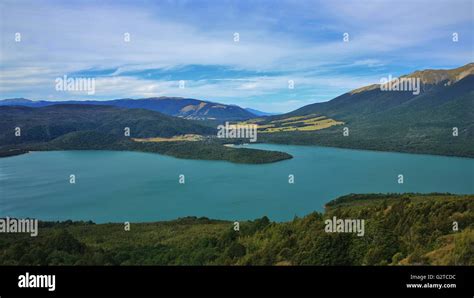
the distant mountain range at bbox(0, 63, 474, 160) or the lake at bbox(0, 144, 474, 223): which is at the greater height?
the distant mountain range at bbox(0, 63, 474, 160)

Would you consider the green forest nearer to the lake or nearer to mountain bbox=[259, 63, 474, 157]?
the lake

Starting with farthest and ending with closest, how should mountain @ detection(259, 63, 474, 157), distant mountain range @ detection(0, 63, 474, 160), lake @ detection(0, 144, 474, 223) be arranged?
distant mountain range @ detection(0, 63, 474, 160) < mountain @ detection(259, 63, 474, 157) < lake @ detection(0, 144, 474, 223)

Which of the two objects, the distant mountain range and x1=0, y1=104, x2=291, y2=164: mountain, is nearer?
x1=0, y1=104, x2=291, y2=164: mountain

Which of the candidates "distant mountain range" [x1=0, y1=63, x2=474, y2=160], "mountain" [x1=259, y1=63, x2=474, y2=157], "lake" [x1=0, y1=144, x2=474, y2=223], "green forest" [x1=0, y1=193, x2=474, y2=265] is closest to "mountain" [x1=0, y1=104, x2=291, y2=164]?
"distant mountain range" [x1=0, y1=63, x2=474, y2=160]

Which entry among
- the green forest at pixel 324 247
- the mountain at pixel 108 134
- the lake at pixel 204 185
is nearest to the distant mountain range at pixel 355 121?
the mountain at pixel 108 134

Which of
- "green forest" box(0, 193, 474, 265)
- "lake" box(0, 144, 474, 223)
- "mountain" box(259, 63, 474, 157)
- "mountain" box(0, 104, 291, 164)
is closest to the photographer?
"green forest" box(0, 193, 474, 265)
